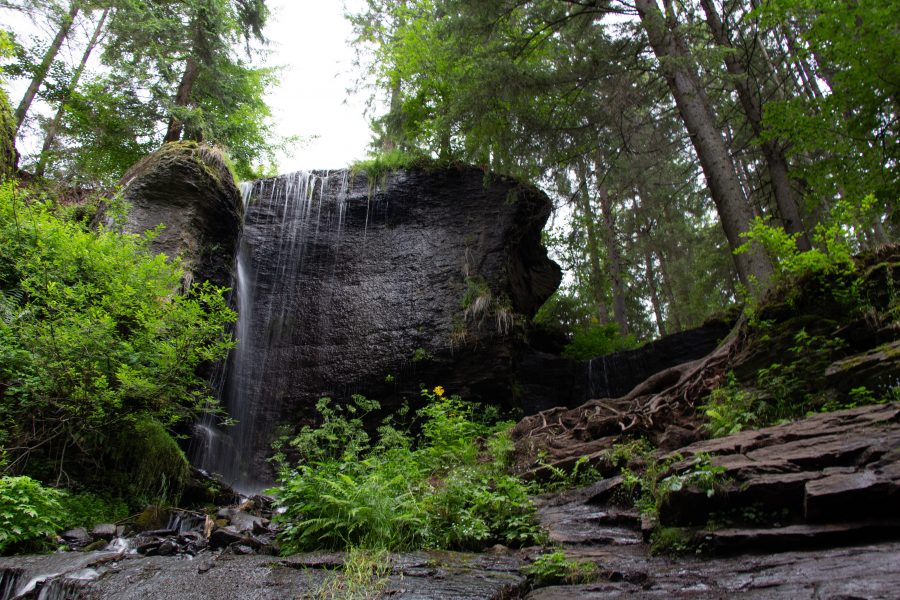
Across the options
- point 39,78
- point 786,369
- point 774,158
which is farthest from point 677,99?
point 39,78

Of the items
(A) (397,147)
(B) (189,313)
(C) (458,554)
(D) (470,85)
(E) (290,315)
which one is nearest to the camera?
(C) (458,554)

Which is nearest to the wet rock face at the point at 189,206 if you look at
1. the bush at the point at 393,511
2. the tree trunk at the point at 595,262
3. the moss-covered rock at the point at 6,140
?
the moss-covered rock at the point at 6,140

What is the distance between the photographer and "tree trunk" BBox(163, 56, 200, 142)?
13.6 metres

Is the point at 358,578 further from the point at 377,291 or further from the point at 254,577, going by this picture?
the point at 377,291

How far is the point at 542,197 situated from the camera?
13.9 meters

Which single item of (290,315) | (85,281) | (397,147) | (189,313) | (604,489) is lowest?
(604,489)

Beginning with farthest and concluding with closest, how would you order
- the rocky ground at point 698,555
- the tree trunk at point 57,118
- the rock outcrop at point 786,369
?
the tree trunk at point 57,118
the rock outcrop at point 786,369
the rocky ground at point 698,555

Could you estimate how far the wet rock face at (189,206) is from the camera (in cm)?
1048

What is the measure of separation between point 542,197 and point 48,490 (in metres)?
12.0

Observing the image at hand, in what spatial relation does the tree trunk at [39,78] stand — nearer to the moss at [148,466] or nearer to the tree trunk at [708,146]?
the moss at [148,466]

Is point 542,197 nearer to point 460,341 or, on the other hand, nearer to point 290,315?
point 460,341

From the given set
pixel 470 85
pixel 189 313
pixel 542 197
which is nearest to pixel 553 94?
pixel 470 85

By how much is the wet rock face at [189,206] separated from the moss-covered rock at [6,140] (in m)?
2.09

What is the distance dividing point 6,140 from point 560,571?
13.2 metres
